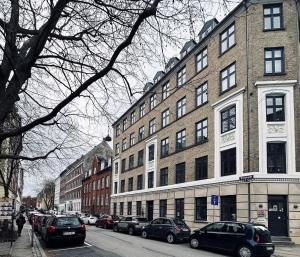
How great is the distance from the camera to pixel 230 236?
2011 cm

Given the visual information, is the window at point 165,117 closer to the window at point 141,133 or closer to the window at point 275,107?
the window at point 141,133

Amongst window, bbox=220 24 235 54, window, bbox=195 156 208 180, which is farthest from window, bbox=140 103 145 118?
window, bbox=220 24 235 54

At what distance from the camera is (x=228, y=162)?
29453 mm

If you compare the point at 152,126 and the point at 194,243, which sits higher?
the point at 152,126

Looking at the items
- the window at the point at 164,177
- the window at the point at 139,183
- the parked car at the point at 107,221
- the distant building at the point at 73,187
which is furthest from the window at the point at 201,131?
the distant building at the point at 73,187

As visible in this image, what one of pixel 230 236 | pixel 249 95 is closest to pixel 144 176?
pixel 249 95

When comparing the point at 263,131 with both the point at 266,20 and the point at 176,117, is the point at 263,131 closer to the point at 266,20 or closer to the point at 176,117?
the point at 266,20

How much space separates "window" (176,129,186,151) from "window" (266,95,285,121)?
11.3m

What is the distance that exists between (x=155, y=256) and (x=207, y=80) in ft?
59.6

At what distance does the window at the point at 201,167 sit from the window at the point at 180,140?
3.55m

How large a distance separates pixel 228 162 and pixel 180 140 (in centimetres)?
934

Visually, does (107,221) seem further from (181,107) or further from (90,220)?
(181,107)

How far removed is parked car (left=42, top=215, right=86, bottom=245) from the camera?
22047 mm

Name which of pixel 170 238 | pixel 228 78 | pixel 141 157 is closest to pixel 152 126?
pixel 141 157
